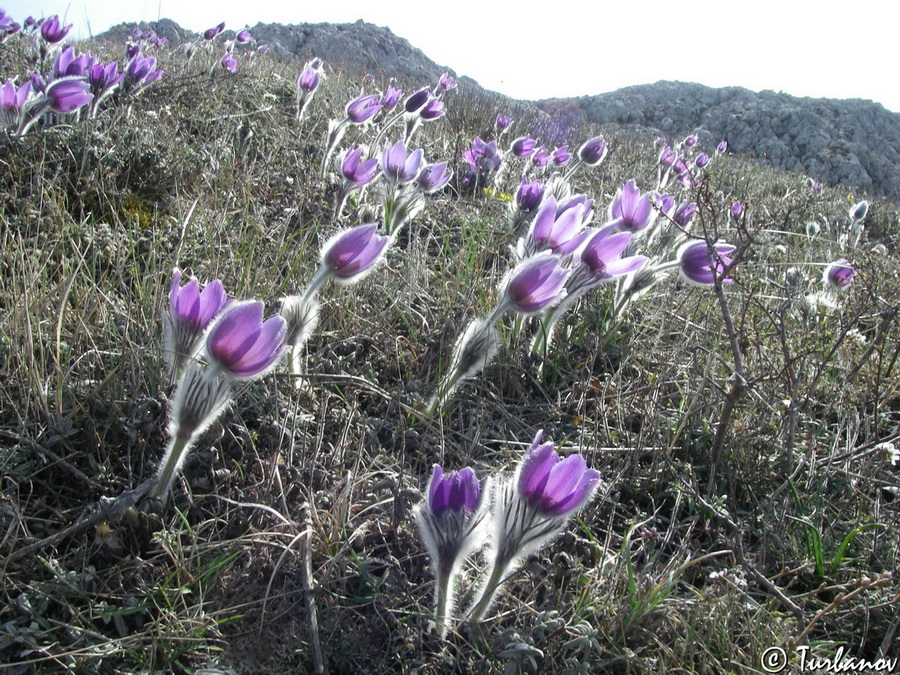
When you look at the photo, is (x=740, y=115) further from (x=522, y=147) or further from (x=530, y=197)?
(x=530, y=197)

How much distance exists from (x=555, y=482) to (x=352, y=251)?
0.88m

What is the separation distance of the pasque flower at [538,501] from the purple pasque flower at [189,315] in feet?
2.48

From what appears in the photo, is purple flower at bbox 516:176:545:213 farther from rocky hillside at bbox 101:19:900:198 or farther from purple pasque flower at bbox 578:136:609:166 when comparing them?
rocky hillside at bbox 101:19:900:198

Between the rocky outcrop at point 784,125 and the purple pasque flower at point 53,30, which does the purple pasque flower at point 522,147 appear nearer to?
the purple pasque flower at point 53,30

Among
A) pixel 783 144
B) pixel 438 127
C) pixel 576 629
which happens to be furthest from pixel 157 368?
pixel 783 144

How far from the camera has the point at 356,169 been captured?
259cm

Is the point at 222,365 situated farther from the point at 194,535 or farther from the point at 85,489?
the point at 85,489

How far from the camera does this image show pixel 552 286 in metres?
1.67

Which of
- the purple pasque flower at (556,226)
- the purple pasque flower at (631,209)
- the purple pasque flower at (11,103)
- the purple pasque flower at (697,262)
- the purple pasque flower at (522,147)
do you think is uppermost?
the purple pasque flower at (522,147)

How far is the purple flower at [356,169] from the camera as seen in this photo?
2.58m

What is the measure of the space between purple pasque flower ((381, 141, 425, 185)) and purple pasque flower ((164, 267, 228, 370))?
55.1 inches

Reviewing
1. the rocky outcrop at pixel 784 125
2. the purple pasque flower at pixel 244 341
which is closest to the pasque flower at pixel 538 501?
the purple pasque flower at pixel 244 341

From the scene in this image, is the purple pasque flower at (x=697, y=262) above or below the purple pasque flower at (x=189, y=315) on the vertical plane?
above

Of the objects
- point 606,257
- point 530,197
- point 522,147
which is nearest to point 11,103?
point 530,197
